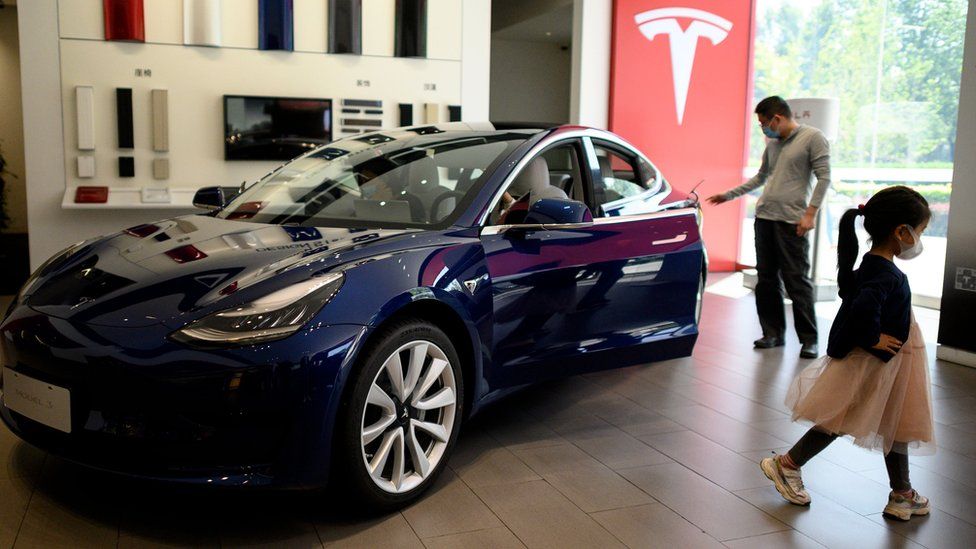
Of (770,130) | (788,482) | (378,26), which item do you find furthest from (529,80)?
(788,482)

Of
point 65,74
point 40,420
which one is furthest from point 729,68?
point 40,420

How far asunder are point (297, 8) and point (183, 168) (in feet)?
5.36

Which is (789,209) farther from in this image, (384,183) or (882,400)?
(384,183)

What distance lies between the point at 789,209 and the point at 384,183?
2.94 m

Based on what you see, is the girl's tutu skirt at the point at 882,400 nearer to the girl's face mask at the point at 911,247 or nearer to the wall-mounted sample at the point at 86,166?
the girl's face mask at the point at 911,247

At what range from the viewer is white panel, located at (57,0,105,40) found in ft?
21.3

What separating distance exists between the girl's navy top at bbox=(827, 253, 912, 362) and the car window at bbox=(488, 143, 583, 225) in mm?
1179

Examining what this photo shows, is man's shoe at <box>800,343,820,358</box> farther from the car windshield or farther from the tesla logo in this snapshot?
the tesla logo

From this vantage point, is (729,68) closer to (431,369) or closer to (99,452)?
(431,369)

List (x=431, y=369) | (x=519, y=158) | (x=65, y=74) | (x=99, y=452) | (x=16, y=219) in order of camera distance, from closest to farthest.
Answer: (x=99, y=452), (x=431, y=369), (x=519, y=158), (x=65, y=74), (x=16, y=219)

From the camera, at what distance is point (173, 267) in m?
2.56

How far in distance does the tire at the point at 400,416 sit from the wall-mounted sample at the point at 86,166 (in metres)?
4.98

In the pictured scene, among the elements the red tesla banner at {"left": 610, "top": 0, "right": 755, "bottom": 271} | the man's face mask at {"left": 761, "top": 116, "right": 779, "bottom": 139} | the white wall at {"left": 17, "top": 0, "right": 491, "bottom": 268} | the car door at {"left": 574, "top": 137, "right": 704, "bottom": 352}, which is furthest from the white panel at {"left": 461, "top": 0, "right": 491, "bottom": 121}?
the car door at {"left": 574, "top": 137, "right": 704, "bottom": 352}

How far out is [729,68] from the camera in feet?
29.0
